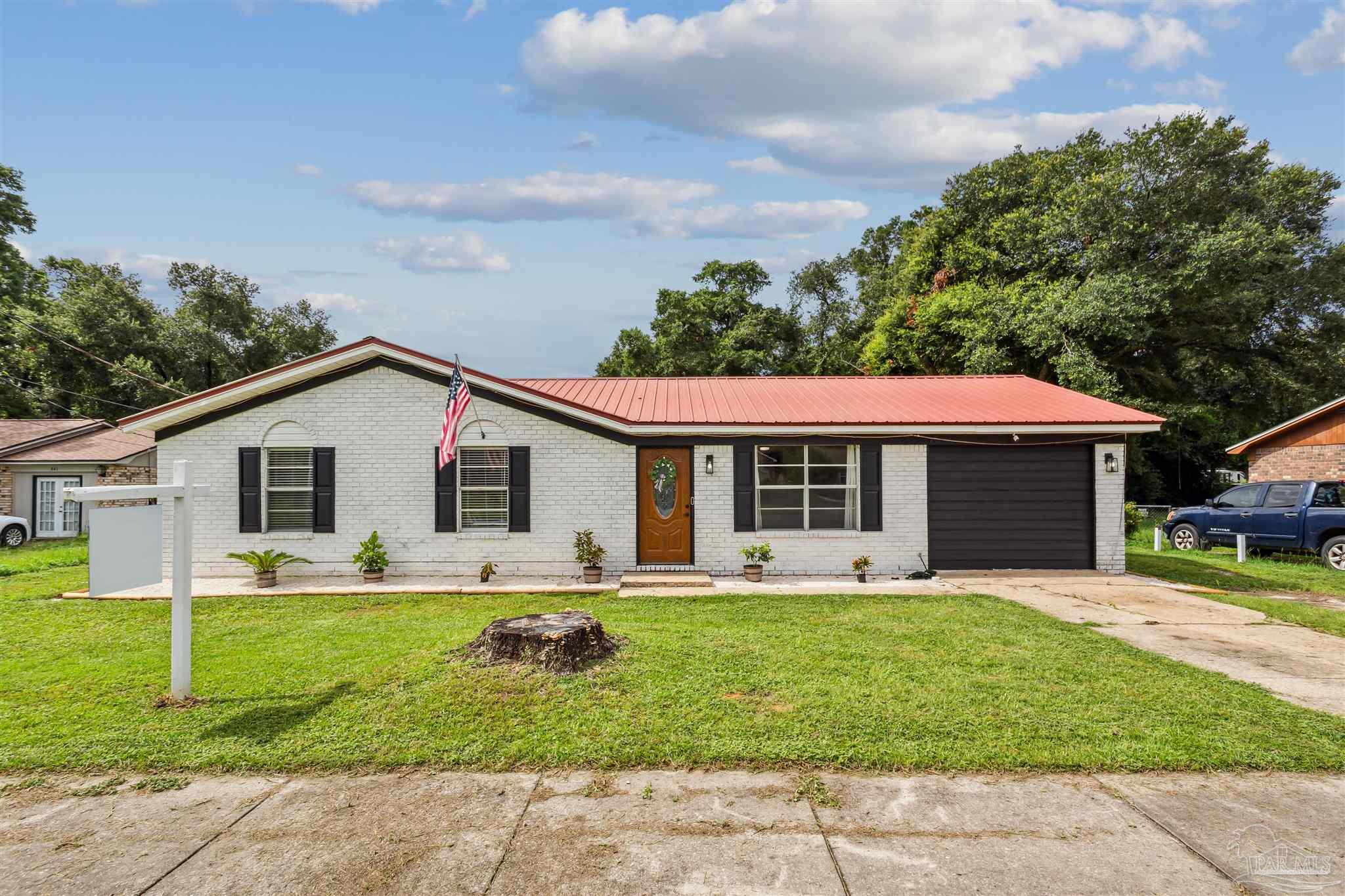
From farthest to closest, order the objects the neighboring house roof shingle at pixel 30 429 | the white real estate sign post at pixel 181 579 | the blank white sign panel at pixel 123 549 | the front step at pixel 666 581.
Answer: the neighboring house roof shingle at pixel 30 429
the front step at pixel 666 581
the white real estate sign post at pixel 181 579
the blank white sign panel at pixel 123 549

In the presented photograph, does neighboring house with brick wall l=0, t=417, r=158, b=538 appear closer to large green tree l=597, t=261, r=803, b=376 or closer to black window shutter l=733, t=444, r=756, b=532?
black window shutter l=733, t=444, r=756, b=532

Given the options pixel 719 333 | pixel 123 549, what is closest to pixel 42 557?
pixel 123 549

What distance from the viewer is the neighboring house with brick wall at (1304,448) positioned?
18.2 m

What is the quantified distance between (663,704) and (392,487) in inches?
307

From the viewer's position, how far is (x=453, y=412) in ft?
31.6

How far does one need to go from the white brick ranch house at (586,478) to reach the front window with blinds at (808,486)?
0.68 feet

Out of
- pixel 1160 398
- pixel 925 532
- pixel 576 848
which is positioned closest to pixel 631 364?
pixel 1160 398

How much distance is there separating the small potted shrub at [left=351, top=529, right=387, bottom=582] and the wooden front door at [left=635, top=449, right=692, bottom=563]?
4155 millimetres

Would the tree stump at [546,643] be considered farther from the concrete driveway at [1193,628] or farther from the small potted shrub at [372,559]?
the concrete driveway at [1193,628]

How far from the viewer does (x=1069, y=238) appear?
25734 mm

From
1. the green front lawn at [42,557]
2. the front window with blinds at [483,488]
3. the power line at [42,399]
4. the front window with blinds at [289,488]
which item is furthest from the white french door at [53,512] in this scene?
the front window with blinds at [483,488]

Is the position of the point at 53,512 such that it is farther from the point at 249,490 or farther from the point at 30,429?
the point at 249,490

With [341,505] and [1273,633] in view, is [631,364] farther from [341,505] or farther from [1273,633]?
[1273,633]

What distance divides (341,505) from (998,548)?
11.3 metres
